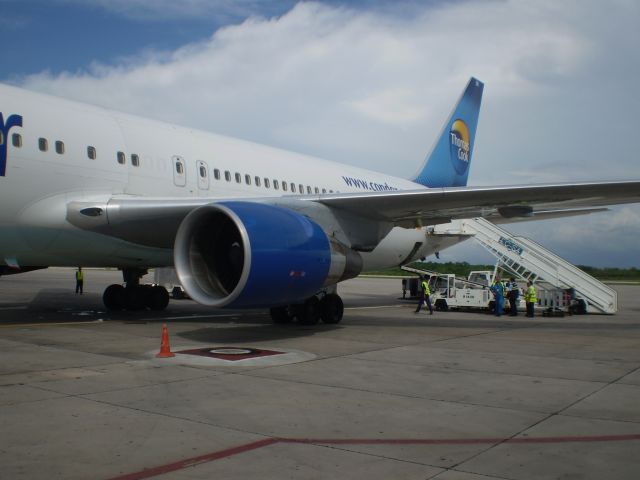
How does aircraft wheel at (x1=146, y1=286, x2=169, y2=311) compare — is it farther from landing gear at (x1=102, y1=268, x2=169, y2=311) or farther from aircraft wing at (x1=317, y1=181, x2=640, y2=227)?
aircraft wing at (x1=317, y1=181, x2=640, y2=227)

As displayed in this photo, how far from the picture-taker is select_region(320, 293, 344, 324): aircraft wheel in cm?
1266

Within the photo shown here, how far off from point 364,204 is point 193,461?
811 cm

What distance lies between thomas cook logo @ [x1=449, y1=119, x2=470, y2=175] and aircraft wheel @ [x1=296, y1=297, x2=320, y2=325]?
1066 centimetres

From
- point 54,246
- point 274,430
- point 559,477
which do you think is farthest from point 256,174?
point 559,477

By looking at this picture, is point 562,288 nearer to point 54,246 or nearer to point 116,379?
point 54,246

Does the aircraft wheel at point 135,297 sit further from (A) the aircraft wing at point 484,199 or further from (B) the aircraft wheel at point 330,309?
(A) the aircraft wing at point 484,199

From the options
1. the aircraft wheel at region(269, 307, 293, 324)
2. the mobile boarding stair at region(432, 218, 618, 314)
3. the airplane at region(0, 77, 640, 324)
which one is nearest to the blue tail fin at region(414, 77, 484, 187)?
the mobile boarding stair at region(432, 218, 618, 314)

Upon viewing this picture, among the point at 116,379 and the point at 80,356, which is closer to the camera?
the point at 116,379

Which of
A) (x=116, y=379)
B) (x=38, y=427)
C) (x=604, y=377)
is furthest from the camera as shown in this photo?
(x=604, y=377)

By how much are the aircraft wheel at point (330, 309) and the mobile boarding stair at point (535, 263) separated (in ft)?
22.3

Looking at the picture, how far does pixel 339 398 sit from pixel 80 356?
3740 mm

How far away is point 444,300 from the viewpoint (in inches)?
778

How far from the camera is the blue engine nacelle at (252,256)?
8734mm

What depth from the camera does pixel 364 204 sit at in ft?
37.9
